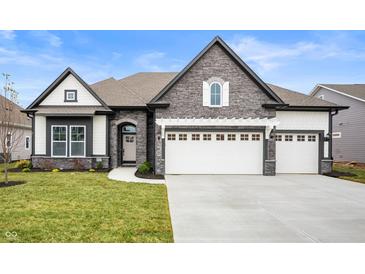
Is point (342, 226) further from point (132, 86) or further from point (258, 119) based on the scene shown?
point (132, 86)

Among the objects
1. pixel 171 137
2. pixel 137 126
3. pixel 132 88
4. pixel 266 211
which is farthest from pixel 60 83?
pixel 266 211

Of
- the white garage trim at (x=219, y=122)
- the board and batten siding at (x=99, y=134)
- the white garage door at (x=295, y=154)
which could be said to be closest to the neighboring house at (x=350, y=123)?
the white garage door at (x=295, y=154)

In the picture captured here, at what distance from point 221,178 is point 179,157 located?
2.68m

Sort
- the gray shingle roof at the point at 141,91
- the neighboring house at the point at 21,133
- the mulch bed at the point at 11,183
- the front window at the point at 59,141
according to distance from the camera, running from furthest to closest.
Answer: the neighboring house at the point at 21,133, the gray shingle roof at the point at 141,91, the front window at the point at 59,141, the mulch bed at the point at 11,183

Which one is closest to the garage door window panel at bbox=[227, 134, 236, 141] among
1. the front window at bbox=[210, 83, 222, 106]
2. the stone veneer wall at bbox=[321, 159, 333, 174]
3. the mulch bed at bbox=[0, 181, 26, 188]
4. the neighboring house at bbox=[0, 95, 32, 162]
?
the front window at bbox=[210, 83, 222, 106]

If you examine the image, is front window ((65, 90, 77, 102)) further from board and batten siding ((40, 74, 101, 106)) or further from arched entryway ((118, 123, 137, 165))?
arched entryway ((118, 123, 137, 165))

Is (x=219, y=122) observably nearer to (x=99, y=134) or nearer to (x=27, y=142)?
(x=99, y=134)

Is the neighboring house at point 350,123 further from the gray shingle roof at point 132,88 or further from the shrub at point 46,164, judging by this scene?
the shrub at point 46,164

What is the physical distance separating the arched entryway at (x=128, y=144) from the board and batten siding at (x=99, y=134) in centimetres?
170

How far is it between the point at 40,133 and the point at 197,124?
9.94 metres

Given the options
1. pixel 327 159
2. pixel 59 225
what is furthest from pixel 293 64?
pixel 59 225

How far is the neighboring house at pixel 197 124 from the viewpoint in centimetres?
1498

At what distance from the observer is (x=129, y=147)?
1945cm

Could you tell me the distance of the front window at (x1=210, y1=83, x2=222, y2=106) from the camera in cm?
1516
